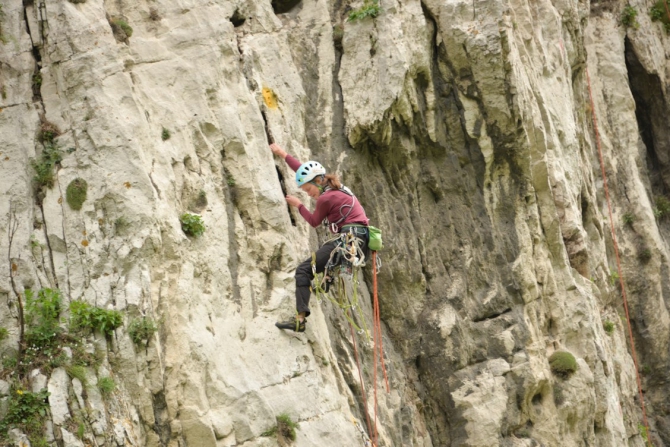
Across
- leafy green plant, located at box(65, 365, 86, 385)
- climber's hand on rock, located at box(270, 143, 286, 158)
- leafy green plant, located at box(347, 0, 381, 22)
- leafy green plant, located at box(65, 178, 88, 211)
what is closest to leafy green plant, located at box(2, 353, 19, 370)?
leafy green plant, located at box(65, 365, 86, 385)

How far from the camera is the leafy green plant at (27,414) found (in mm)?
8250

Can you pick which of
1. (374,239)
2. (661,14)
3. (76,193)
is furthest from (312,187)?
(661,14)

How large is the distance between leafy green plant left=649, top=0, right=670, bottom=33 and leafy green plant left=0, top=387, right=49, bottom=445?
A: 18694 millimetres

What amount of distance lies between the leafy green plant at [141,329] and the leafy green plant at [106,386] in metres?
0.52

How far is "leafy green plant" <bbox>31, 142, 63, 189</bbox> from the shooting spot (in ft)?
31.7

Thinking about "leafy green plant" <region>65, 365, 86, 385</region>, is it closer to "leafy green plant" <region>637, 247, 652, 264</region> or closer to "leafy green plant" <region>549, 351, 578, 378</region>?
"leafy green plant" <region>549, 351, 578, 378</region>

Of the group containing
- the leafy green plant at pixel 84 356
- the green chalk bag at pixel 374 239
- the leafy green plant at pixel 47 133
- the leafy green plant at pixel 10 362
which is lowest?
the leafy green plant at pixel 84 356

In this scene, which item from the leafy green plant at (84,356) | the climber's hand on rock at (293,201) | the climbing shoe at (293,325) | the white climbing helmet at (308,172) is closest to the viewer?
the leafy green plant at (84,356)

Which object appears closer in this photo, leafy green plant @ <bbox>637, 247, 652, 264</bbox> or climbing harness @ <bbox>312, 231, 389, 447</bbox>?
climbing harness @ <bbox>312, 231, 389, 447</bbox>

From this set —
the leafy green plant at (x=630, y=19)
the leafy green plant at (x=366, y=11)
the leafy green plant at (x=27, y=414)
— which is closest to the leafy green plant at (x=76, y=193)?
the leafy green plant at (x=27, y=414)

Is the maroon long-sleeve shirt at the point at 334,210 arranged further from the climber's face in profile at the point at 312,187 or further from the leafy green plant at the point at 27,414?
the leafy green plant at the point at 27,414

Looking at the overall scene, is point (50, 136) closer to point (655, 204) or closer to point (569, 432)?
point (569, 432)

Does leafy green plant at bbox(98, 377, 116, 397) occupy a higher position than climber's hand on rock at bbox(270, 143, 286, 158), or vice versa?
climber's hand on rock at bbox(270, 143, 286, 158)

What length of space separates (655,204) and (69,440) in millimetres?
16536
